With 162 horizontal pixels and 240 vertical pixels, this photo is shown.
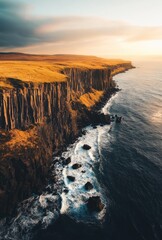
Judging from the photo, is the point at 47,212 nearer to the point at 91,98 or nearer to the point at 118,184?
the point at 118,184

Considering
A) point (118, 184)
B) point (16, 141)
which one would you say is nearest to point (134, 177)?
point (118, 184)

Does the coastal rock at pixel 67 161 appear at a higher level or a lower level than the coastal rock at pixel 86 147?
lower

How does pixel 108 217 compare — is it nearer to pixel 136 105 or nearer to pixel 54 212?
pixel 54 212

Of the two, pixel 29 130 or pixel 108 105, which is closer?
pixel 29 130

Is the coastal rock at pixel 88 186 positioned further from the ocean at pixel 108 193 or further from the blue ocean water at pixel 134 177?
the blue ocean water at pixel 134 177

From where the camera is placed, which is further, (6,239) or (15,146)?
(15,146)

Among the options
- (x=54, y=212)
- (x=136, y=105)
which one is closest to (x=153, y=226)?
(x=54, y=212)

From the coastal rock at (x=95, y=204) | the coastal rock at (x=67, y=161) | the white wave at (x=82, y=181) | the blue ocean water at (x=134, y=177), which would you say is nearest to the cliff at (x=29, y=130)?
the coastal rock at (x=67, y=161)

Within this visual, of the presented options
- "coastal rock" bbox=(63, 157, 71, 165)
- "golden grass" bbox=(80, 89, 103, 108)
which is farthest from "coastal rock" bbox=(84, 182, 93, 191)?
"golden grass" bbox=(80, 89, 103, 108)
